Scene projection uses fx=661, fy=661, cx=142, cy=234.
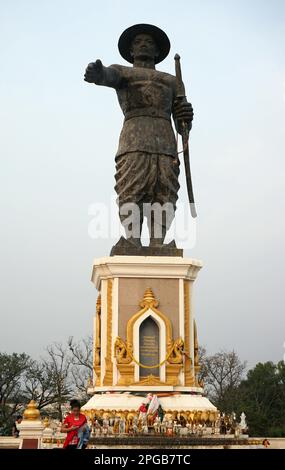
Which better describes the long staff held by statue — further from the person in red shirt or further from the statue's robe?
the person in red shirt

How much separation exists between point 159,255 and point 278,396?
82.1ft

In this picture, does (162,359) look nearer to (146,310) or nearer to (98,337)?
(146,310)

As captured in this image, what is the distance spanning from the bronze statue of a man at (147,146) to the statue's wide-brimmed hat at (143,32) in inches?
3.4

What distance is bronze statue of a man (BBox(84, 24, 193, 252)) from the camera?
1312cm

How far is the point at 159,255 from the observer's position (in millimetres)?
12703

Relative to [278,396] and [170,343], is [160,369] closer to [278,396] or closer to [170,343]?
[170,343]

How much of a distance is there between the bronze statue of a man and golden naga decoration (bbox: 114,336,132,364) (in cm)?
205

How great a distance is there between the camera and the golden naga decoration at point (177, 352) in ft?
39.3

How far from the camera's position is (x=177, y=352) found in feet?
39.4

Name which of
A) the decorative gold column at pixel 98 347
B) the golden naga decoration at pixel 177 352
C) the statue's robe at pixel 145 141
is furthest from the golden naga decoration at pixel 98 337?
the statue's robe at pixel 145 141

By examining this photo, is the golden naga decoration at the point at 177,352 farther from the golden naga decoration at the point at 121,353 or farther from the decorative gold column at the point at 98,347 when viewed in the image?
the decorative gold column at the point at 98,347

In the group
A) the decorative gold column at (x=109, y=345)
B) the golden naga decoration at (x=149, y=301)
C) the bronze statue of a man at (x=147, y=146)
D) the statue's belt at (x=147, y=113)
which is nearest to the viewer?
the decorative gold column at (x=109, y=345)

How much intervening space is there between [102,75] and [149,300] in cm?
441

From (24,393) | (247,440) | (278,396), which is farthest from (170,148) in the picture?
(278,396)
